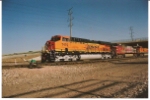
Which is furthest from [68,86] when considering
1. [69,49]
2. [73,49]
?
[73,49]

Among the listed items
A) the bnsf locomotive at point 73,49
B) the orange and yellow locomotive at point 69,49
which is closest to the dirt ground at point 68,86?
the bnsf locomotive at point 73,49

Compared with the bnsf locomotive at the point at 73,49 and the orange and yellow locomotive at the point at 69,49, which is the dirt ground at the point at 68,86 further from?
the orange and yellow locomotive at the point at 69,49

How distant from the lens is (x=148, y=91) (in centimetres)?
407

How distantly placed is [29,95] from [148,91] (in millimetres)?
2495

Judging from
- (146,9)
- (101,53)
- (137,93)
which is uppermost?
(146,9)

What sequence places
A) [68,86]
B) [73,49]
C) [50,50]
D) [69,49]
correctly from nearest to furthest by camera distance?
[68,86], [50,50], [69,49], [73,49]

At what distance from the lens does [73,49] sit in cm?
1046

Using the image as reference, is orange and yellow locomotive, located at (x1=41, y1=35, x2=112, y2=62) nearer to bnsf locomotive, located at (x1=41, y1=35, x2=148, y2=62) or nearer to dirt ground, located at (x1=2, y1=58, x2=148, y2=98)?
bnsf locomotive, located at (x1=41, y1=35, x2=148, y2=62)

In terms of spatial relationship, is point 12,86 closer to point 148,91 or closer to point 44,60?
point 148,91

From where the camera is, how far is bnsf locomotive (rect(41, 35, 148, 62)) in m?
9.44

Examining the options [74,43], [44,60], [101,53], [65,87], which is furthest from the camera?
[101,53]

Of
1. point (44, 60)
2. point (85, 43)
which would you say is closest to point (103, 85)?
point (44, 60)

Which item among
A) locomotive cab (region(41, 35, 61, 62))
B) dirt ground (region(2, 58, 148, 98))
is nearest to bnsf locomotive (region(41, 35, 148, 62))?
locomotive cab (region(41, 35, 61, 62))

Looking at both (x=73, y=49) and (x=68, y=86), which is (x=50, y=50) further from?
(x=68, y=86)
